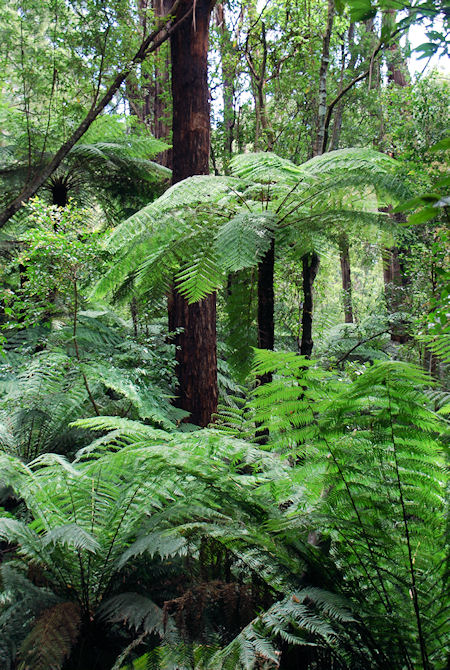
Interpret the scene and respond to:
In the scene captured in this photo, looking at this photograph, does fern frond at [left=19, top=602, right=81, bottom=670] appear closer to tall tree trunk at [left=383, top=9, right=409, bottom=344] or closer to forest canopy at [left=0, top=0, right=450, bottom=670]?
forest canopy at [left=0, top=0, right=450, bottom=670]

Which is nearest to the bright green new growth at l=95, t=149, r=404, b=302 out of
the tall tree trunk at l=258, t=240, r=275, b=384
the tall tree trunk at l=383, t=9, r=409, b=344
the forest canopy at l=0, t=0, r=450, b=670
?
the forest canopy at l=0, t=0, r=450, b=670

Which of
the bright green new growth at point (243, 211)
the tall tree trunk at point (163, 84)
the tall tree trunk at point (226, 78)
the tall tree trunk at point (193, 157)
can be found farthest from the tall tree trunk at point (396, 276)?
the bright green new growth at point (243, 211)

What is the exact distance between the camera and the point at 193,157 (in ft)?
12.6

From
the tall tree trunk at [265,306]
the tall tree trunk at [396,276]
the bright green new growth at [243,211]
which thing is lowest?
the tall tree trunk at [265,306]

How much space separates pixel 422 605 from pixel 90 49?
511 centimetres

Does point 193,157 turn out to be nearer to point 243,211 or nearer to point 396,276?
point 243,211

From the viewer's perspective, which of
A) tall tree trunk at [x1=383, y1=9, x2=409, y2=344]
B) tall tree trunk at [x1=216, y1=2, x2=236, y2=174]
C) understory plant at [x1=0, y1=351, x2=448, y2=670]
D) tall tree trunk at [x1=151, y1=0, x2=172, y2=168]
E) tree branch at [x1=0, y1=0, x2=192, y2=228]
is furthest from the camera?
tall tree trunk at [x1=383, y1=9, x2=409, y2=344]

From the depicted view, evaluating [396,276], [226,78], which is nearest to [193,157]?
[226,78]

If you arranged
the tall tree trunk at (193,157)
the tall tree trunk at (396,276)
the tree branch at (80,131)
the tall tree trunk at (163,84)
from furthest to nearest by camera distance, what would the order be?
the tall tree trunk at (396,276) < the tall tree trunk at (163,84) < the tall tree trunk at (193,157) < the tree branch at (80,131)

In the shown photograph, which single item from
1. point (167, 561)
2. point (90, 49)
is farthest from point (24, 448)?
point (90, 49)

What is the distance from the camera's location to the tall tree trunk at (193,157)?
3865 millimetres

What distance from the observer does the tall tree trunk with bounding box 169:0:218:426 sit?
387cm

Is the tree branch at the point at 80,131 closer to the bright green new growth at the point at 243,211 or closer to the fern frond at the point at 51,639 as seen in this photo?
the bright green new growth at the point at 243,211

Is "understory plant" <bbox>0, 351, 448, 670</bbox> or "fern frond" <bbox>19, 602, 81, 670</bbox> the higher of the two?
"understory plant" <bbox>0, 351, 448, 670</bbox>
